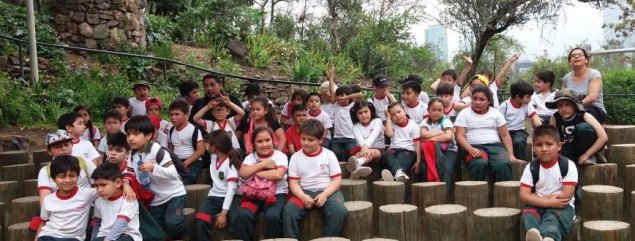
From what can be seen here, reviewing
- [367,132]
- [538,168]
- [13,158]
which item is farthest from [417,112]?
[13,158]

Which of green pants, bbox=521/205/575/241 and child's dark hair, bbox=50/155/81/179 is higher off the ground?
child's dark hair, bbox=50/155/81/179

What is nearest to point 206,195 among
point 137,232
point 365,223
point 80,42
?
point 137,232

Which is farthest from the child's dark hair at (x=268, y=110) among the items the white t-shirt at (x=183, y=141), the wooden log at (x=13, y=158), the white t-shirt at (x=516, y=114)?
the wooden log at (x=13, y=158)

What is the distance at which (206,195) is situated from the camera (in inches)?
190

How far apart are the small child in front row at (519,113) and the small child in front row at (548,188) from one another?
5.73 ft

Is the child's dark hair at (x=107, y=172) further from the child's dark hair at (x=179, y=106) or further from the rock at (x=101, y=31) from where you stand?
the rock at (x=101, y=31)

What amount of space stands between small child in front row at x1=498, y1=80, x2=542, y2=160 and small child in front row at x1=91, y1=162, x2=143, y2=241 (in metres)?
3.52

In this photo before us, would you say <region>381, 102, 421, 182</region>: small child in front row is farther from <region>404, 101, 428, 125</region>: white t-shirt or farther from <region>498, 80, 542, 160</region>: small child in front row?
<region>498, 80, 542, 160</region>: small child in front row

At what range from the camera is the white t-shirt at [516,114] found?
577 centimetres

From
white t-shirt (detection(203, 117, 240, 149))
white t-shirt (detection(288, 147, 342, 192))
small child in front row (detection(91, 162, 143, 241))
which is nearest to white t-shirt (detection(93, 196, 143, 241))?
small child in front row (detection(91, 162, 143, 241))

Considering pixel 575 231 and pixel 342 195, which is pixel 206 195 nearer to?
pixel 342 195

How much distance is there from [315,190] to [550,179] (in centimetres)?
162

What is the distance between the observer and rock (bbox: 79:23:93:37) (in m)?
11.8

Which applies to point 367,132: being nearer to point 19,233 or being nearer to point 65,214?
point 65,214
